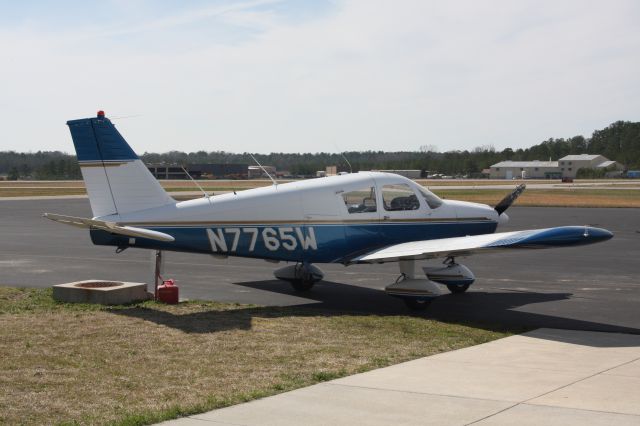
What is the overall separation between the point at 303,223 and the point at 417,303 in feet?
8.28

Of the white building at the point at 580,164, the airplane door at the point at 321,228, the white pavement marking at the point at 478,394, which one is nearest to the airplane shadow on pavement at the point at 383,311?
the airplane door at the point at 321,228

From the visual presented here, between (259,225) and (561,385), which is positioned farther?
(259,225)

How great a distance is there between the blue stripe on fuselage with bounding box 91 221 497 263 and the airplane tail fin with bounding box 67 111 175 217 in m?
0.61

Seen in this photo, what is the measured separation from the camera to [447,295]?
665 inches

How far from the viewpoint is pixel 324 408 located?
814cm

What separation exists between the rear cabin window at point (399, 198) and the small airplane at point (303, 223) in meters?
0.02

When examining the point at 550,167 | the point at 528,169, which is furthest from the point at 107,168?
the point at 528,169

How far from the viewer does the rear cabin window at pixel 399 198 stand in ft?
53.9

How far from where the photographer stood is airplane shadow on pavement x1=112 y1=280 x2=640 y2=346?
13.1 m

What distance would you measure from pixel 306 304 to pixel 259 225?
172cm

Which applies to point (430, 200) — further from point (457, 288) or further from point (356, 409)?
point (356, 409)

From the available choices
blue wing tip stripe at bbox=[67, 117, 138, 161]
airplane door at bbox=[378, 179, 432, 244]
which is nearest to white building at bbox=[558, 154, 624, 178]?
airplane door at bbox=[378, 179, 432, 244]

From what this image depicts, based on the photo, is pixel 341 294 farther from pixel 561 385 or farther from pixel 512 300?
pixel 561 385

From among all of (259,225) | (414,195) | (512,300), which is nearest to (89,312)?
(259,225)
